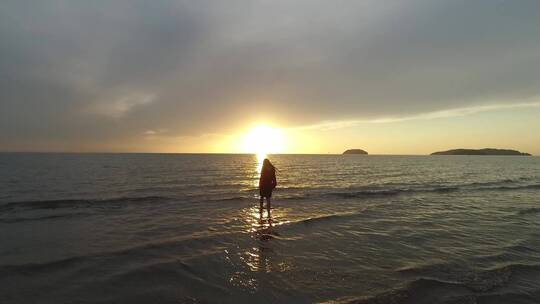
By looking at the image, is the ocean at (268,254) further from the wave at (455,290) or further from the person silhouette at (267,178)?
the person silhouette at (267,178)

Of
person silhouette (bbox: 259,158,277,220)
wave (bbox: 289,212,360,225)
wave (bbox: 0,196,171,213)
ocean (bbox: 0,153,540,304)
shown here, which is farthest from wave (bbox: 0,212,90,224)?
wave (bbox: 289,212,360,225)

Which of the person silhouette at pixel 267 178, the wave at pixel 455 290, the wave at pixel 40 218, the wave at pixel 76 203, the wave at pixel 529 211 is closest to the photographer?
the wave at pixel 455 290

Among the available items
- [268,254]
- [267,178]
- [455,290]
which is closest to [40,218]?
[267,178]

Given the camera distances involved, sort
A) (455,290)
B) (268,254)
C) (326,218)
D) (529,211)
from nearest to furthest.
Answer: (455,290)
(268,254)
(326,218)
(529,211)

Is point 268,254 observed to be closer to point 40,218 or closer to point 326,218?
point 326,218

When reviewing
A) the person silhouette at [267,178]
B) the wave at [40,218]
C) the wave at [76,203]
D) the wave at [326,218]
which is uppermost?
the person silhouette at [267,178]

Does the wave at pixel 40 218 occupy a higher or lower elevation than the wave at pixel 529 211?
higher

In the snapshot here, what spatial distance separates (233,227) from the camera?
1543 centimetres

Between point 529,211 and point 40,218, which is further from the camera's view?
point 529,211

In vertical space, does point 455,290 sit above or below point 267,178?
below

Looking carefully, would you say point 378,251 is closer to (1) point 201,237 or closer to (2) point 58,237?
(1) point 201,237

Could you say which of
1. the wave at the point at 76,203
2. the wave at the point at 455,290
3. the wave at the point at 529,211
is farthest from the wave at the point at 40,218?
the wave at the point at 529,211

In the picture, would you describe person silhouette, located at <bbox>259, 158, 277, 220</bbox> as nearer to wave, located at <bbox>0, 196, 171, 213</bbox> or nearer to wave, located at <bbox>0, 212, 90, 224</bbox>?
wave, located at <bbox>0, 196, 171, 213</bbox>

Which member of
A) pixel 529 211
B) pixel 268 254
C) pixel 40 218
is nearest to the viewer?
pixel 268 254
